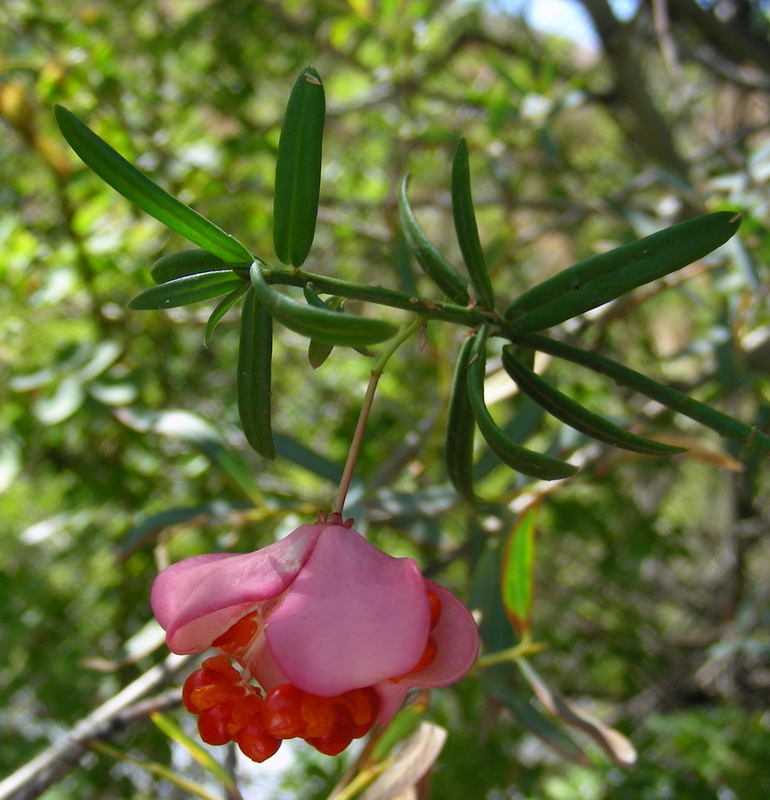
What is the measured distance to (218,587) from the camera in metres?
0.40

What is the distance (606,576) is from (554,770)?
459 millimetres

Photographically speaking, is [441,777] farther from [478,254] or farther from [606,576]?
[478,254]

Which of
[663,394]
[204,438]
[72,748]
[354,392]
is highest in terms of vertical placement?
[663,394]

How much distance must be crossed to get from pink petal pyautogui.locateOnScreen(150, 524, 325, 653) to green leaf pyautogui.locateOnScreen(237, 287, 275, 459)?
0.07m

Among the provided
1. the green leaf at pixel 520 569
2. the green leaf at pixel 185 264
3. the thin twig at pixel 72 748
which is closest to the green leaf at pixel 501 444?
the green leaf at pixel 185 264

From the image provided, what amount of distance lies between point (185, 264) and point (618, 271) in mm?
214

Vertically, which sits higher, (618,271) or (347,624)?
(618,271)

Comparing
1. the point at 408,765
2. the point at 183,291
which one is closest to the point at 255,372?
the point at 183,291

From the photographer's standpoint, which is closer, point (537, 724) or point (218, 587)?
point (218, 587)

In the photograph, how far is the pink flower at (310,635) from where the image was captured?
0.36 meters

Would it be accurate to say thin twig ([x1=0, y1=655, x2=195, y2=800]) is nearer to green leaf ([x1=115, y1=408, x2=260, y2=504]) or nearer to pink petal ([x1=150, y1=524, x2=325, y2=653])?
green leaf ([x1=115, y1=408, x2=260, y2=504])

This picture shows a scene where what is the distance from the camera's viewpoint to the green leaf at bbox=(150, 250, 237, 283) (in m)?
0.43

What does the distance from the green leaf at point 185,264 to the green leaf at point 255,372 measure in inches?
0.9

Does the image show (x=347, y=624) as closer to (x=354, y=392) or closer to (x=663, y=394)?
(x=663, y=394)
